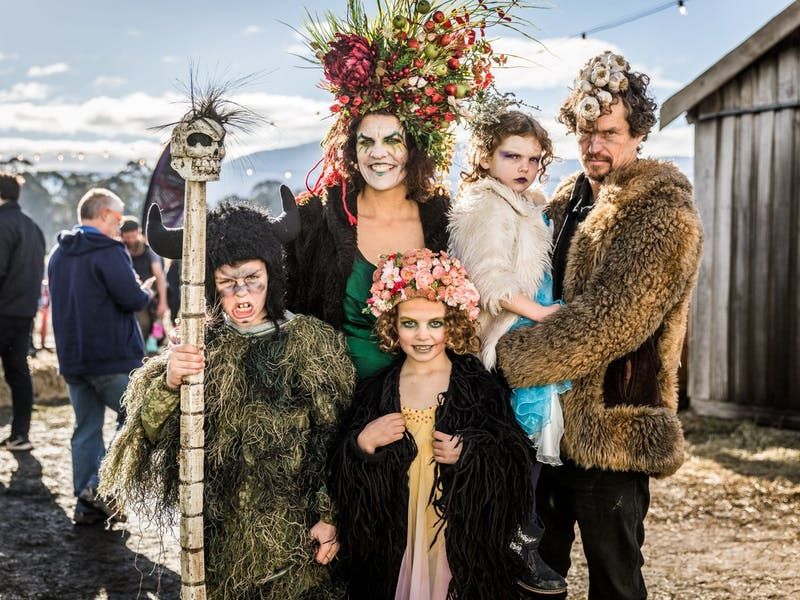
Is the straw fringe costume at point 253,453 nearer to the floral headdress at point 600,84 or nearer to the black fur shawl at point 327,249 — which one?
the black fur shawl at point 327,249

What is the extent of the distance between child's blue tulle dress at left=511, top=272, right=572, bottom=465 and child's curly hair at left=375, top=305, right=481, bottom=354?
0.77 feet

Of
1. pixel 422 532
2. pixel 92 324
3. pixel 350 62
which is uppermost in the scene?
pixel 350 62

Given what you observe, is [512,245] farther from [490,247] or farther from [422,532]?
[422,532]

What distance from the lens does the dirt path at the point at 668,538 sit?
4465mm

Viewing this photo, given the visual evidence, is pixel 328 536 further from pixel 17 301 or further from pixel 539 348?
pixel 17 301

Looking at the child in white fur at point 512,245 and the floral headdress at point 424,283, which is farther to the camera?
the child in white fur at point 512,245

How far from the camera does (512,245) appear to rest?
3.11 meters

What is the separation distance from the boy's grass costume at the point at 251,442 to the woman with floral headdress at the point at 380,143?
1.09ft

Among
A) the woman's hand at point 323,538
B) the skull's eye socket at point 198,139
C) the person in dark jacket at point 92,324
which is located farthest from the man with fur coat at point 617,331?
the person in dark jacket at point 92,324

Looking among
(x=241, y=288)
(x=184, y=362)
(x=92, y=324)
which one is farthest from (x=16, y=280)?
(x=184, y=362)

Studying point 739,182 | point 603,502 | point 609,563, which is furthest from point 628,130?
point 739,182

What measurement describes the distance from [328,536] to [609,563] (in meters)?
1.02

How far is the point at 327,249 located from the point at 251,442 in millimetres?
871

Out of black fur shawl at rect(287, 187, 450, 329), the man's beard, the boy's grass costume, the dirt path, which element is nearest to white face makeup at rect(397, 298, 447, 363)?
the boy's grass costume
